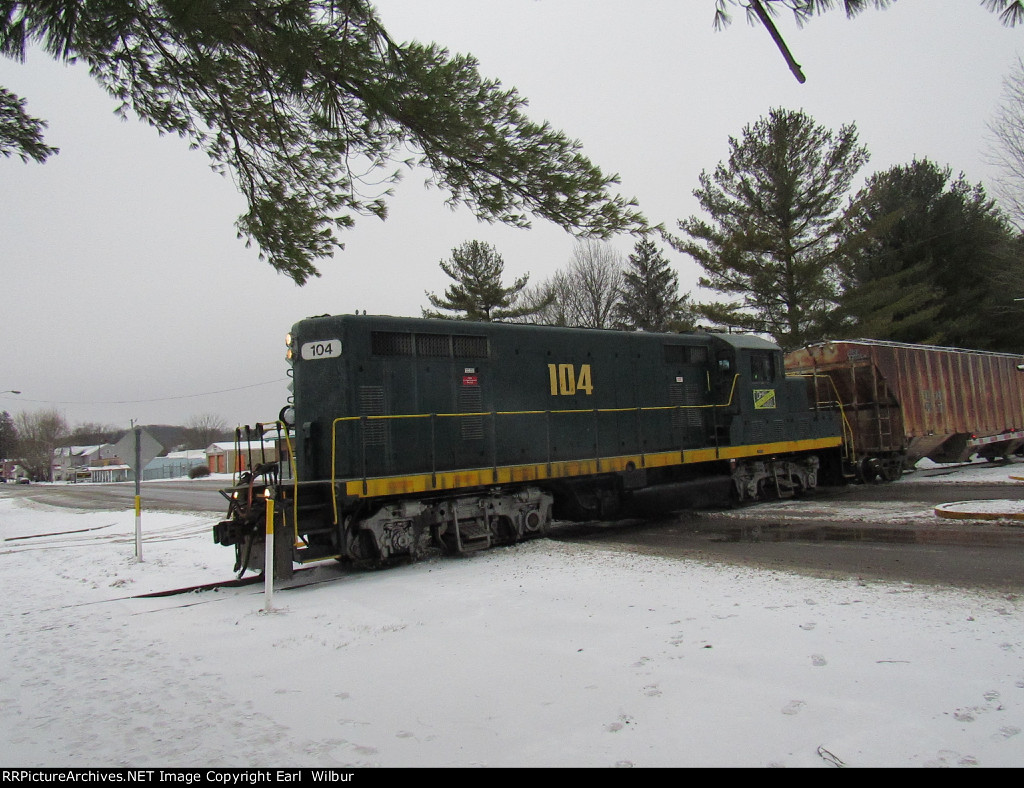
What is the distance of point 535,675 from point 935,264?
31521 millimetres

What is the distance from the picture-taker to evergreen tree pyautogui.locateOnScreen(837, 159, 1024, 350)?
26688mm

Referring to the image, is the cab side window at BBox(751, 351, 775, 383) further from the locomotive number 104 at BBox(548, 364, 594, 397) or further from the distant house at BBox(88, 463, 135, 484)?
the distant house at BBox(88, 463, 135, 484)

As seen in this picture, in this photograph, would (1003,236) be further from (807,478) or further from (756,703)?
(756,703)

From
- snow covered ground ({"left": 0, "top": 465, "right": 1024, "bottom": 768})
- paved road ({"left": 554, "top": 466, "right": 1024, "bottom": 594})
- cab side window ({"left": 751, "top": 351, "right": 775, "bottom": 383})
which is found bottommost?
snow covered ground ({"left": 0, "top": 465, "right": 1024, "bottom": 768})

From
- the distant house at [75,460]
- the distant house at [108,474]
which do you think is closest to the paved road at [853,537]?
the distant house at [75,460]

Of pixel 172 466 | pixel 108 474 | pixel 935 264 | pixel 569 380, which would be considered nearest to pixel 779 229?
pixel 935 264

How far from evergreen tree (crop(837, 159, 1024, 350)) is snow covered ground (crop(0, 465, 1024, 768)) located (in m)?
23.9

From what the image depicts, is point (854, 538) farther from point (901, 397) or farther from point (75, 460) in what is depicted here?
point (75, 460)

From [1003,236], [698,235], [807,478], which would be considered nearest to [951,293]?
[1003,236]

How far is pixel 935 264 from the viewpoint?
29.0m

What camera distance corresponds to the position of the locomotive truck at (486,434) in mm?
8492

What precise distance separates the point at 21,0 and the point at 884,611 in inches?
283

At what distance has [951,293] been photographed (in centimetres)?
2930

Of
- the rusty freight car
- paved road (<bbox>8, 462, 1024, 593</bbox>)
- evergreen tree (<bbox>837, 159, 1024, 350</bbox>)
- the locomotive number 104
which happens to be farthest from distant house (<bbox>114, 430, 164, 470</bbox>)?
evergreen tree (<bbox>837, 159, 1024, 350</bbox>)
